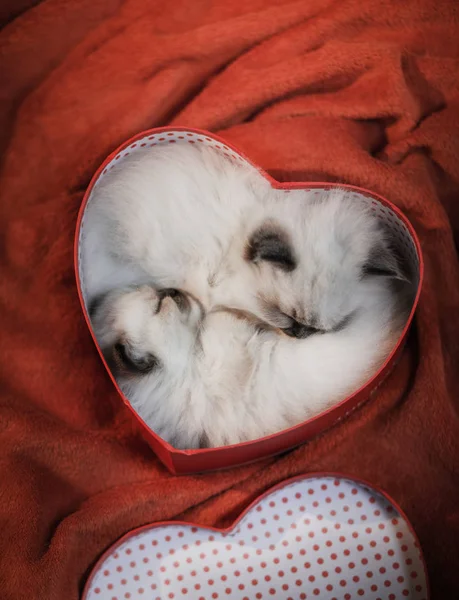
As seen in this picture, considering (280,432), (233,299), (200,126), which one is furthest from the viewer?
(200,126)

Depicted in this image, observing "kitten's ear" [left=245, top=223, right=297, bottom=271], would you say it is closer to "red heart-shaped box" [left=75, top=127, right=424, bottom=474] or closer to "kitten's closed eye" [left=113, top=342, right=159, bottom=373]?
"red heart-shaped box" [left=75, top=127, right=424, bottom=474]

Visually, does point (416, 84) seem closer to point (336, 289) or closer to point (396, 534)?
point (336, 289)

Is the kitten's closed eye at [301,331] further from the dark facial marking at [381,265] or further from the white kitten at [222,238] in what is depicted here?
the dark facial marking at [381,265]

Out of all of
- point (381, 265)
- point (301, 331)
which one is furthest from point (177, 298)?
point (381, 265)

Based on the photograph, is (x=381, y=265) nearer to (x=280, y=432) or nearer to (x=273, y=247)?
(x=273, y=247)

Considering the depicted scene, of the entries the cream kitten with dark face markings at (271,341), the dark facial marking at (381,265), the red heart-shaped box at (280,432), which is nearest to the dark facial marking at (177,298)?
the cream kitten with dark face markings at (271,341)

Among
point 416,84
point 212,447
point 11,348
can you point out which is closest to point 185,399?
point 212,447
